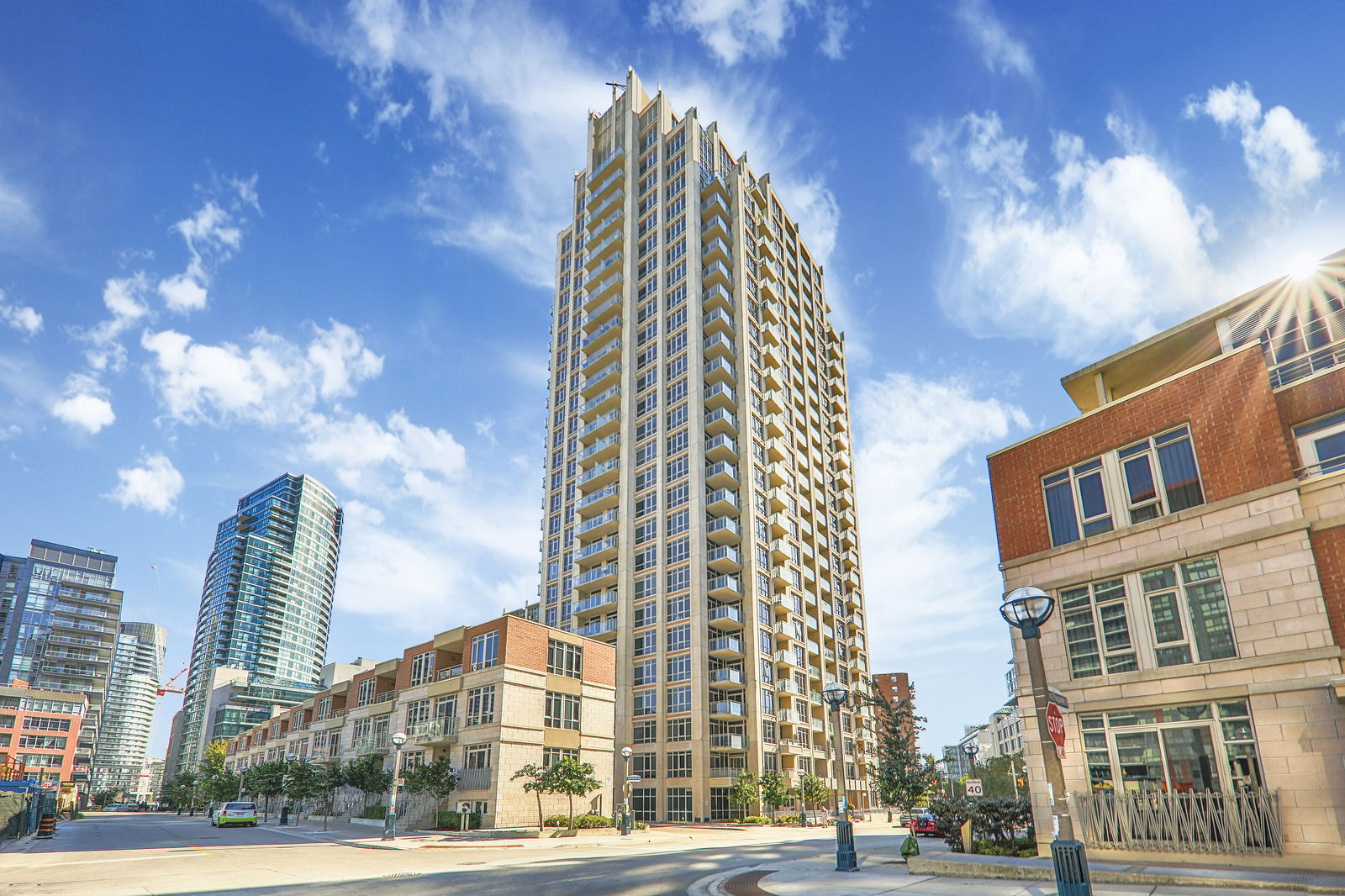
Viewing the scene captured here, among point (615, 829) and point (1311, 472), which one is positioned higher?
point (1311, 472)

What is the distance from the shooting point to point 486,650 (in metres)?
46.1

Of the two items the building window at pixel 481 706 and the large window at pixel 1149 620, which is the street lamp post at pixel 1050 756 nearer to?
the large window at pixel 1149 620

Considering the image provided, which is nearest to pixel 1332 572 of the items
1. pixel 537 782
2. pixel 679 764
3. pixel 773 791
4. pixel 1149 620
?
pixel 1149 620

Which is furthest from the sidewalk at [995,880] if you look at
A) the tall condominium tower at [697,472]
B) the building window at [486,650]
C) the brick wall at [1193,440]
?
the tall condominium tower at [697,472]

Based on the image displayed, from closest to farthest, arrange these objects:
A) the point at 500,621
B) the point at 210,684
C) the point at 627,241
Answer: the point at 500,621, the point at 627,241, the point at 210,684

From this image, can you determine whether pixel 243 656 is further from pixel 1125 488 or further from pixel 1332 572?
pixel 1332 572

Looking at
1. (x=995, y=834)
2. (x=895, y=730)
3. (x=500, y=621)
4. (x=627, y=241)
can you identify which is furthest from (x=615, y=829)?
(x=627, y=241)

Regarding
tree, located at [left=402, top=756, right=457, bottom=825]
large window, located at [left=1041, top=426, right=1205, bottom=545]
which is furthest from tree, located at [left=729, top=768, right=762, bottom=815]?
large window, located at [left=1041, top=426, right=1205, bottom=545]

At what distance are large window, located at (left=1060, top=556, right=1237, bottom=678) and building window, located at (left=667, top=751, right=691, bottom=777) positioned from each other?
46955 millimetres

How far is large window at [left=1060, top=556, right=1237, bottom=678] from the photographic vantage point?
58.1 feet

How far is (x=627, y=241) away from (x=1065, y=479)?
6856 centimetres

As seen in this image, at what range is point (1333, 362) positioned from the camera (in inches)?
755

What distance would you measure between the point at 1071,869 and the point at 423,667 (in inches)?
1932

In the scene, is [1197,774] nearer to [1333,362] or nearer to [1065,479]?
[1065,479]
